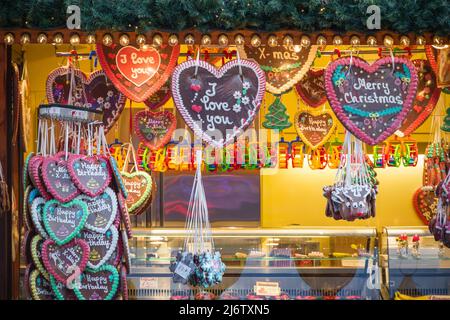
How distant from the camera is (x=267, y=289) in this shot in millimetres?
7457

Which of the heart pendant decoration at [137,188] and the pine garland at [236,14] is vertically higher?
the pine garland at [236,14]

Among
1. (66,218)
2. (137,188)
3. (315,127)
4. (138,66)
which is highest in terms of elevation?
(138,66)

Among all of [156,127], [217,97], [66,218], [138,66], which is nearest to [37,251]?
[66,218]

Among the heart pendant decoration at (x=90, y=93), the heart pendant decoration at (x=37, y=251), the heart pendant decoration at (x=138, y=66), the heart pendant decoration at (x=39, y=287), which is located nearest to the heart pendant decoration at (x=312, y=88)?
the heart pendant decoration at (x=138, y=66)

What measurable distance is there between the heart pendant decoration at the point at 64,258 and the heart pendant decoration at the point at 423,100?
2.82 metres

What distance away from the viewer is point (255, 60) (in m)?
6.66

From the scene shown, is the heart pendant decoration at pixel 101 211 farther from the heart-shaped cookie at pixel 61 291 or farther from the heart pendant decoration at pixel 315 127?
the heart pendant decoration at pixel 315 127

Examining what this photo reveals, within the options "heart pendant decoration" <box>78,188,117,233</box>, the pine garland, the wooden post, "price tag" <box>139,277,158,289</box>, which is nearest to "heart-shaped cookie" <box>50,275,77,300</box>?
"heart pendant decoration" <box>78,188,117,233</box>

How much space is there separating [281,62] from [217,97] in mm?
938

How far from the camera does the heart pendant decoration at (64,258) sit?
5.76m

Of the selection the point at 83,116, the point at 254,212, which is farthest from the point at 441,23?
the point at 254,212

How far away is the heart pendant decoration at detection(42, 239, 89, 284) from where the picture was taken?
18.9 feet

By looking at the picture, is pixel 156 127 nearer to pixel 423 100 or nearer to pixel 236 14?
pixel 236 14

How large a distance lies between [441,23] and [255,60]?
165cm
